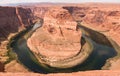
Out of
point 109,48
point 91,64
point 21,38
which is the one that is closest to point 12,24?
point 21,38

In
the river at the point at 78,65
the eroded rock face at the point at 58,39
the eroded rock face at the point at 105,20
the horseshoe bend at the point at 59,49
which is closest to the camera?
the river at the point at 78,65

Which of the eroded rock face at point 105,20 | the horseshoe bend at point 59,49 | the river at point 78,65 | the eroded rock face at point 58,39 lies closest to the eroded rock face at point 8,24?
the horseshoe bend at point 59,49

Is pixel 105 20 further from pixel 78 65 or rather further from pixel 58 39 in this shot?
pixel 78 65

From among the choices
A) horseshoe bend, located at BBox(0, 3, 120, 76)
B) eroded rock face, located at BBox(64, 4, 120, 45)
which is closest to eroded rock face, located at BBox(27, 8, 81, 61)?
horseshoe bend, located at BBox(0, 3, 120, 76)

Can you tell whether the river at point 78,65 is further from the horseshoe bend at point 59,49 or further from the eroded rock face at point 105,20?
the eroded rock face at point 105,20

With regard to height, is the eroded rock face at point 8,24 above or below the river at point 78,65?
above

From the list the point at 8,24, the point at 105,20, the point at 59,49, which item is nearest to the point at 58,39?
the point at 59,49

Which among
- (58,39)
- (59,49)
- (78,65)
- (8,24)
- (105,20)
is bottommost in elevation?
(78,65)

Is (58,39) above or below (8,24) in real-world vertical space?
above

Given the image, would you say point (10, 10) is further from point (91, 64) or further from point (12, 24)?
point (91, 64)
